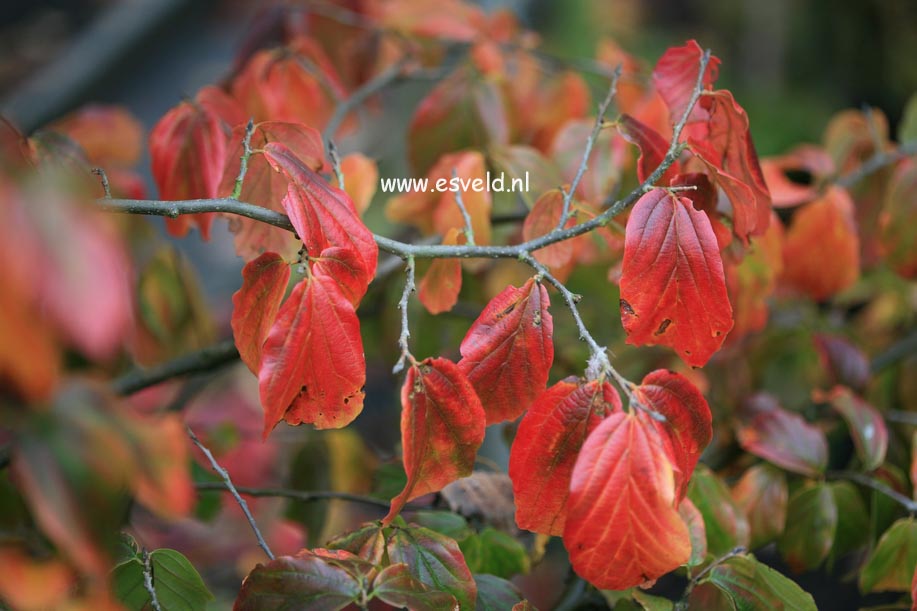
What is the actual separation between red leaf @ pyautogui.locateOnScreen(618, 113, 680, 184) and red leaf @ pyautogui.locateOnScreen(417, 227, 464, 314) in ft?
0.62

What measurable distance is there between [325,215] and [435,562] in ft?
1.00

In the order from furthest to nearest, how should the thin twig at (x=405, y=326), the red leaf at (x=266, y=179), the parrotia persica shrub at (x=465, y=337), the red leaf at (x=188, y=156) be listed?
1. the red leaf at (x=188, y=156)
2. the red leaf at (x=266, y=179)
3. the thin twig at (x=405, y=326)
4. the parrotia persica shrub at (x=465, y=337)

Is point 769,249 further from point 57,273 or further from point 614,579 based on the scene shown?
point 57,273

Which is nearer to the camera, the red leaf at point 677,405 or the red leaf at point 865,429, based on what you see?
the red leaf at point 677,405

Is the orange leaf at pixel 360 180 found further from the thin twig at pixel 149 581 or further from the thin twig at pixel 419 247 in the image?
the thin twig at pixel 149 581


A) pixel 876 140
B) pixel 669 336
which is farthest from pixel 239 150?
pixel 876 140

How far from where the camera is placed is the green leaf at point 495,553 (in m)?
0.85

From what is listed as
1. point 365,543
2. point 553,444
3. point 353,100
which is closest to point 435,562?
point 365,543

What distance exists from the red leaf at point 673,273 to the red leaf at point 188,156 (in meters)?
0.48

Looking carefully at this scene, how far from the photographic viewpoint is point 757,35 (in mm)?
4008

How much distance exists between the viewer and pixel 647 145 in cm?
76

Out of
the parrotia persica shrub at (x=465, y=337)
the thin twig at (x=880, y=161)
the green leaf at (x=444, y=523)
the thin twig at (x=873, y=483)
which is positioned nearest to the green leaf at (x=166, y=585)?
the parrotia persica shrub at (x=465, y=337)

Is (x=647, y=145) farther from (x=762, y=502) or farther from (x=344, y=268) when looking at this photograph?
(x=762, y=502)

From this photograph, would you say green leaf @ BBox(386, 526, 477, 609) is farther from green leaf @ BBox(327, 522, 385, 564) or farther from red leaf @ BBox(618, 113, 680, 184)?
red leaf @ BBox(618, 113, 680, 184)
